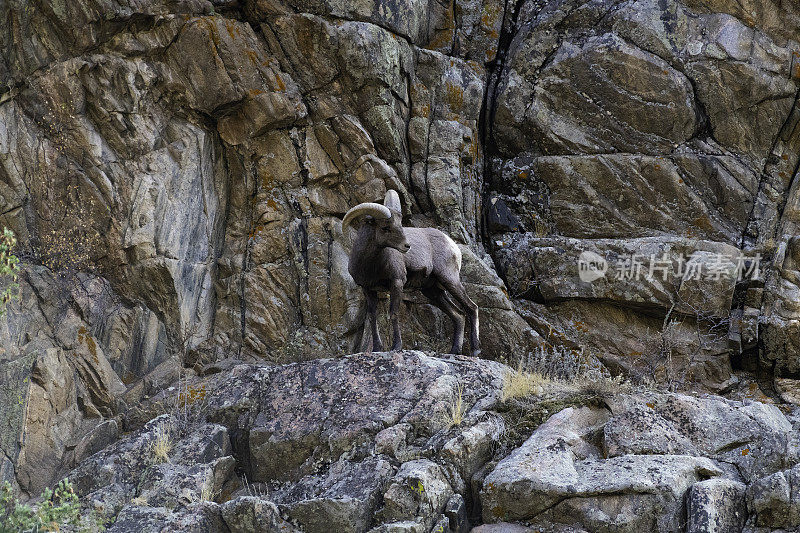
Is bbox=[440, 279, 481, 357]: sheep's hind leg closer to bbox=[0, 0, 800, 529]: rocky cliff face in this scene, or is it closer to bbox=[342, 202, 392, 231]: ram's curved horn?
bbox=[0, 0, 800, 529]: rocky cliff face

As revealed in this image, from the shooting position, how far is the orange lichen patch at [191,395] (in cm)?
932

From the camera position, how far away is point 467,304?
35.4 ft

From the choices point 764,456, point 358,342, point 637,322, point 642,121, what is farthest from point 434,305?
point 764,456

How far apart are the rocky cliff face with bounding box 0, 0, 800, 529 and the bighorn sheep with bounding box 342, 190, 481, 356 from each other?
0.72m

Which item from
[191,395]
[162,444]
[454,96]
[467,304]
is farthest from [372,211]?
[162,444]

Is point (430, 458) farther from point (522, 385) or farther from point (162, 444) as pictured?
point (162, 444)

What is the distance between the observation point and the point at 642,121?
39.8ft

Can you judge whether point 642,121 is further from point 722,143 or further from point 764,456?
point 764,456

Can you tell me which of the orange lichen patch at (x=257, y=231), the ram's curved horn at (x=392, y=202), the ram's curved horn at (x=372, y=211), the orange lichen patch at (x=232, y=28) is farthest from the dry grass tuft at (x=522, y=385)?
the orange lichen patch at (x=232, y=28)

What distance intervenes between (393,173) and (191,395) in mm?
4395

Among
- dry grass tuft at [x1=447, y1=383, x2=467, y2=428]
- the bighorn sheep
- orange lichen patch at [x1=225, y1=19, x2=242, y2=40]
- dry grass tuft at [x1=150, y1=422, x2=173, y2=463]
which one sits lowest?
dry grass tuft at [x1=150, y1=422, x2=173, y2=463]

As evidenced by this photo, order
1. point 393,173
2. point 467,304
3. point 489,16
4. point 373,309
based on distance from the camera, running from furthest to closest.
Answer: point 489,16 → point 393,173 → point 467,304 → point 373,309

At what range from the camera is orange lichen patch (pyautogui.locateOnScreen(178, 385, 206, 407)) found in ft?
30.6

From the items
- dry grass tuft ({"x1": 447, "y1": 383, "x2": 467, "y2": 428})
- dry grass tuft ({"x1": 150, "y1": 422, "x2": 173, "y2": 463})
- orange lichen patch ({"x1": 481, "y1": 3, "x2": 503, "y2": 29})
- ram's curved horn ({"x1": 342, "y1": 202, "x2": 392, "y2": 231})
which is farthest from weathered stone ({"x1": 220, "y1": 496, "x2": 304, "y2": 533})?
orange lichen patch ({"x1": 481, "y1": 3, "x2": 503, "y2": 29})
